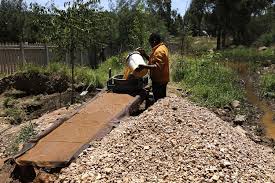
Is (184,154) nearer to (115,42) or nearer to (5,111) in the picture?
(5,111)

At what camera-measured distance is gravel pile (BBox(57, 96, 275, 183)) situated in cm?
655

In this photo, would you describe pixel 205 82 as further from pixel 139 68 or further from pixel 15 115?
pixel 139 68

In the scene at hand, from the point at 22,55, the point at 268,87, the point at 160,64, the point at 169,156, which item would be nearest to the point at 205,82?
the point at 268,87

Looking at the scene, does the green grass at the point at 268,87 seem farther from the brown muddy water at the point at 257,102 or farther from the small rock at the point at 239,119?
the small rock at the point at 239,119

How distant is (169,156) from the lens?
7016mm

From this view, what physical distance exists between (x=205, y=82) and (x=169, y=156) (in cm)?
991

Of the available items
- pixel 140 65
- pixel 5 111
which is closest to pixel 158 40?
pixel 140 65

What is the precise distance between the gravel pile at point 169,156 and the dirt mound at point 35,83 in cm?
834

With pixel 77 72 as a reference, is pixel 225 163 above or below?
below

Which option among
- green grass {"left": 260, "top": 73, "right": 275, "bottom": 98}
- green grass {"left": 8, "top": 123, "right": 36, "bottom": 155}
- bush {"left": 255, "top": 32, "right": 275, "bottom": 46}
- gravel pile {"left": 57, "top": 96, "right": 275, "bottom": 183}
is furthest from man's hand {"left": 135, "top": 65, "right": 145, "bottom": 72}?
bush {"left": 255, "top": 32, "right": 275, "bottom": 46}

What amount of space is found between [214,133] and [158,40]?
2.98 m

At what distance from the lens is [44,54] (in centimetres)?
2148

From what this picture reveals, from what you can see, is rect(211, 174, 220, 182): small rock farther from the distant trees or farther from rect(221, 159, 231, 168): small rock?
the distant trees

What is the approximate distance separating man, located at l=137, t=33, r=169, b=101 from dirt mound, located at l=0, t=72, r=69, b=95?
6451 mm
